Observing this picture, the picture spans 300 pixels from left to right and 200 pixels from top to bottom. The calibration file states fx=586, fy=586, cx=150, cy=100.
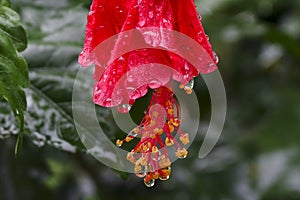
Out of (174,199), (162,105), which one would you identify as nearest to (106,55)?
(162,105)

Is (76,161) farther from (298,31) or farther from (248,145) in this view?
(298,31)

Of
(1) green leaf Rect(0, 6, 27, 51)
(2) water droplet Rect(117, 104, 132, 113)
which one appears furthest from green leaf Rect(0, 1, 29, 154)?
(2) water droplet Rect(117, 104, 132, 113)

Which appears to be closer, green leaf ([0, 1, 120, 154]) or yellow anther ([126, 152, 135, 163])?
yellow anther ([126, 152, 135, 163])

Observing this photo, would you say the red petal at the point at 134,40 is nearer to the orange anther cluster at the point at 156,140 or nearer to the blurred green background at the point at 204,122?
the orange anther cluster at the point at 156,140

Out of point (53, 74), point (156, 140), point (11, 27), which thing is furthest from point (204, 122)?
point (11, 27)

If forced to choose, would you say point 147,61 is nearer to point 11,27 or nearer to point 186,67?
point 186,67

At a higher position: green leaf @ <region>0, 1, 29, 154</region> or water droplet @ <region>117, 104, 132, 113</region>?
green leaf @ <region>0, 1, 29, 154</region>

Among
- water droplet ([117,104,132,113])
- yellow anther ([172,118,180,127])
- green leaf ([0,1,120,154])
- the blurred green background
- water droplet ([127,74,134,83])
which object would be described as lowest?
the blurred green background

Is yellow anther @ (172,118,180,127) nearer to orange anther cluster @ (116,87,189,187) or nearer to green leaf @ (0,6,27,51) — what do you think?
orange anther cluster @ (116,87,189,187)
